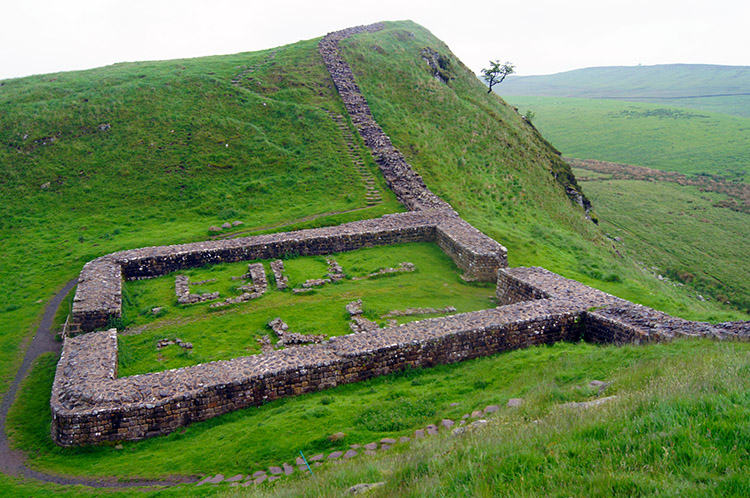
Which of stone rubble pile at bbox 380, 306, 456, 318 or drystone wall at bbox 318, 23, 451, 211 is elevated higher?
drystone wall at bbox 318, 23, 451, 211

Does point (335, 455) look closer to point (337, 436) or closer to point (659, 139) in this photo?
point (337, 436)

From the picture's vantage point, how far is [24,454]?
12.8 m

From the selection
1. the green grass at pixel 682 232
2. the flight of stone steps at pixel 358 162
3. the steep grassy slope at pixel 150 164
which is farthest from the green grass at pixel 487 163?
the steep grassy slope at pixel 150 164

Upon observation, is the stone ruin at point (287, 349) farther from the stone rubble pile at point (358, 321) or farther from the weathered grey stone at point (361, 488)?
the weathered grey stone at point (361, 488)

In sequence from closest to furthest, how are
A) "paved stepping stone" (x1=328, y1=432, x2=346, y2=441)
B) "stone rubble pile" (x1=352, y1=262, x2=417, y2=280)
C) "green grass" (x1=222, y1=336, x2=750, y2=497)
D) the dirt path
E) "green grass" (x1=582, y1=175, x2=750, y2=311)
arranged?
"green grass" (x1=222, y1=336, x2=750, y2=497) < the dirt path < "paved stepping stone" (x1=328, y1=432, x2=346, y2=441) < "stone rubble pile" (x1=352, y1=262, x2=417, y2=280) < "green grass" (x1=582, y1=175, x2=750, y2=311)

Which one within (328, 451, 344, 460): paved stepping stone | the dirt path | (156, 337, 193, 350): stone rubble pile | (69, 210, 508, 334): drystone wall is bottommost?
the dirt path

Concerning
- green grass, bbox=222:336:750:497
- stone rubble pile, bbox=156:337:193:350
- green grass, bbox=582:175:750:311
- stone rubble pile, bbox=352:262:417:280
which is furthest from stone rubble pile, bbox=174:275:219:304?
green grass, bbox=582:175:750:311

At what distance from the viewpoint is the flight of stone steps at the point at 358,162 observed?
32125mm

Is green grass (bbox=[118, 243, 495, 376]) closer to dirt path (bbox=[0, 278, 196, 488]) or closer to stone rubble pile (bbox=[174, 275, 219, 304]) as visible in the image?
stone rubble pile (bbox=[174, 275, 219, 304])

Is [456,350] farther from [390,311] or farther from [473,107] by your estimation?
[473,107]

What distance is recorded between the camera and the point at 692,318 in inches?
643

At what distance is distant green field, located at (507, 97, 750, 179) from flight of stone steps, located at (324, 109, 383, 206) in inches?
2326

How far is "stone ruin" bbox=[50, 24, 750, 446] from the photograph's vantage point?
12.9 m

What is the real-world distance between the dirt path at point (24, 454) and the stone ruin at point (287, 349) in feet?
3.09
